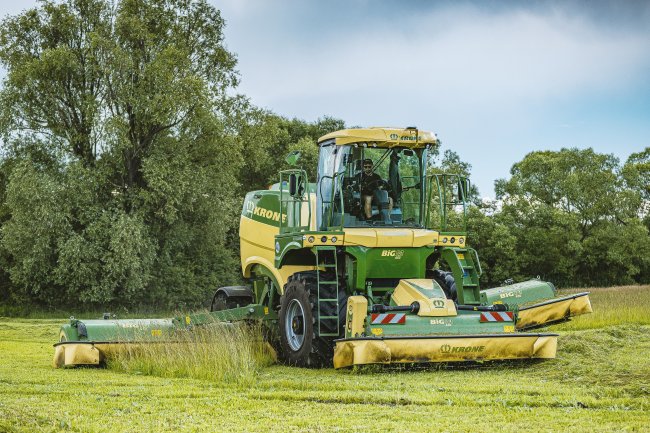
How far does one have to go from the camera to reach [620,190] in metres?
62.4

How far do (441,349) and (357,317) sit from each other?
3.89ft

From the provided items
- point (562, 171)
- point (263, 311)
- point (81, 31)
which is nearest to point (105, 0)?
point (81, 31)

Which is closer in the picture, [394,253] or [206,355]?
[206,355]

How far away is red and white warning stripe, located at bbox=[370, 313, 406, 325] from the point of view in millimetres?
12396

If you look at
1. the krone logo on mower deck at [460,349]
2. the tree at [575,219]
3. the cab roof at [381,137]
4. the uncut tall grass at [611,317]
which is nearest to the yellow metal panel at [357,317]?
the krone logo on mower deck at [460,349]

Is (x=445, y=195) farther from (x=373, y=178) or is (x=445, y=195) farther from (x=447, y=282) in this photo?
(x=447, y=282)

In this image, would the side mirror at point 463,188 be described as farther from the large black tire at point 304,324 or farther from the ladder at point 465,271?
the large black tire at point 304,324

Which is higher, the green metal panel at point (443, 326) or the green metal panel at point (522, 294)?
the green metal panel at point (522, 294)

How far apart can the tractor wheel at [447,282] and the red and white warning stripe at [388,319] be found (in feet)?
6.25

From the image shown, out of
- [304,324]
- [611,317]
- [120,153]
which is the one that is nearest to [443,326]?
[304,324]

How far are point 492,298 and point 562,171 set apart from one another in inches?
1898

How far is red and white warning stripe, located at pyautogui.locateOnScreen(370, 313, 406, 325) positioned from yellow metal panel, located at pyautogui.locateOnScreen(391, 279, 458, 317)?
32cm

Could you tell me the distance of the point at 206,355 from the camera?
1272cm

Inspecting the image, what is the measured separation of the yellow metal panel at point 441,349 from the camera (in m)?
11.8
